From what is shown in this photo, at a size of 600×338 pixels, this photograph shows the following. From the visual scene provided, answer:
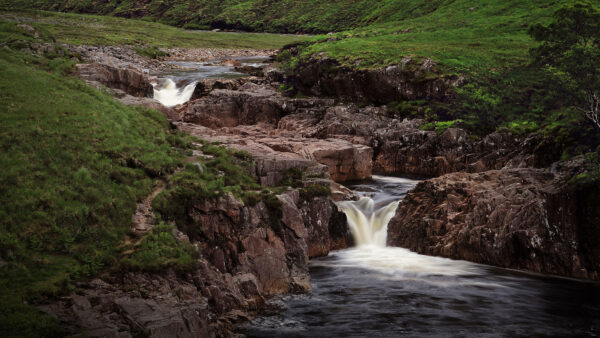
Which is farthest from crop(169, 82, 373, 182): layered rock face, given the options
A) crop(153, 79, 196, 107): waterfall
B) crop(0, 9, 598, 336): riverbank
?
crop(153, 79, 196, 107): waterfall

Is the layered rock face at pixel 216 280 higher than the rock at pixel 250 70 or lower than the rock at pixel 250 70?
lower

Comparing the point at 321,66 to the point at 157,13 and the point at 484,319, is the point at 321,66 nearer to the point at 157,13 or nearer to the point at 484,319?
the point at 484,319

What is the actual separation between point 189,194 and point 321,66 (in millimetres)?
40613

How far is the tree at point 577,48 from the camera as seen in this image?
A: 29.4 m

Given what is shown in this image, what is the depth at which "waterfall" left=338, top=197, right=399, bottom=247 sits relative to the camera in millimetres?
30781

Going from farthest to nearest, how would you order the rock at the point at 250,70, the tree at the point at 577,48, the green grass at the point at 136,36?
1. the green grass at the point at 136,36
2. the rock at the point at 250,70
3. the tree at the point at 577,48

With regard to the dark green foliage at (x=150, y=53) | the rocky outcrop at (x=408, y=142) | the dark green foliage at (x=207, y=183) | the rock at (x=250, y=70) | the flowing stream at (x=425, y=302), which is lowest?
the flowing stream at (x=425, y=302)

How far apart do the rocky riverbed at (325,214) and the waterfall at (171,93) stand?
806cm

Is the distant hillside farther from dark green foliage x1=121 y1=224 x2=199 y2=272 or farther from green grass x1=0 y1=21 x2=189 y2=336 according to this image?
dark green foliage x1=121 y1=224 x2=199 y2=272

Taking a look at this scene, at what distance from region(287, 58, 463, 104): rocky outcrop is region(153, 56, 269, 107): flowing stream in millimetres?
14908

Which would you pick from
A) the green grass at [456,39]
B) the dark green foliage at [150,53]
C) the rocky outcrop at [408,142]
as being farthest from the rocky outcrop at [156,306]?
the dark green foliage at [150,53]

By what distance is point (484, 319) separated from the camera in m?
19.4

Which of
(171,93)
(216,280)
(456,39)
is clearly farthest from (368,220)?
(456,39)

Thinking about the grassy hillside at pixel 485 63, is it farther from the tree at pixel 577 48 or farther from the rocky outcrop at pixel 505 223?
the rocky outcrop at pixel 505 223
